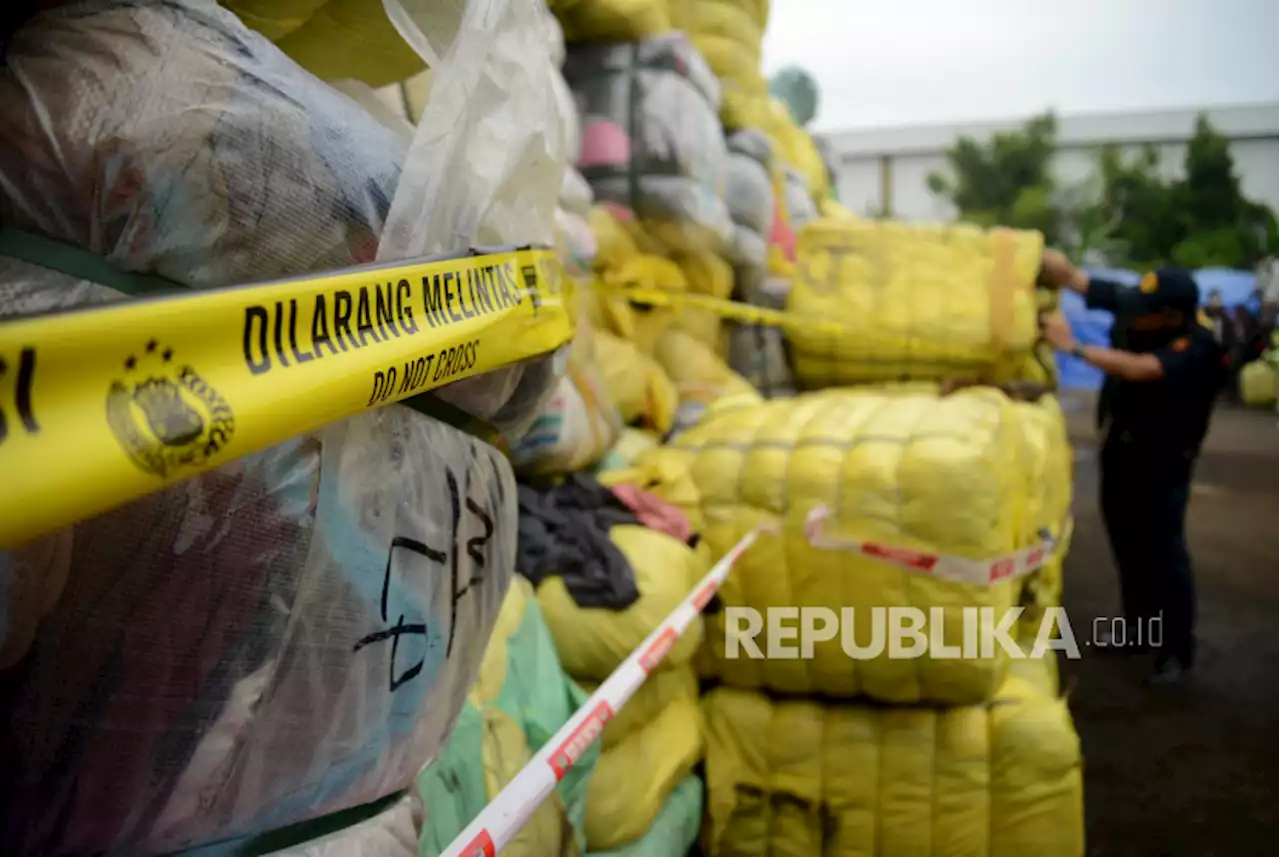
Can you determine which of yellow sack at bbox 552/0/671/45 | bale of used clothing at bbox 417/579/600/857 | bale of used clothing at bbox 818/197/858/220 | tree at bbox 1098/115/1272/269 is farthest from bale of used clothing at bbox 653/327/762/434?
tree at bbox 1098/115/1272/269

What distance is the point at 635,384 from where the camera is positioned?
178cm

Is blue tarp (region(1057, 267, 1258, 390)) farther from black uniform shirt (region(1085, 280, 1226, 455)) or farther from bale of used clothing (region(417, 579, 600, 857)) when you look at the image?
bale of used clothing (region(417, 579, 600, 857))

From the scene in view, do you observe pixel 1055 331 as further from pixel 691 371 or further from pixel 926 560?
pixel 926 560

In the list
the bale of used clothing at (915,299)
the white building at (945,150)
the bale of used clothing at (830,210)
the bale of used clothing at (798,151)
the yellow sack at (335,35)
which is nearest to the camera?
the yellow sack at (335,35)

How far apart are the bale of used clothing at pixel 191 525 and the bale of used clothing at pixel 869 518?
3.20ft

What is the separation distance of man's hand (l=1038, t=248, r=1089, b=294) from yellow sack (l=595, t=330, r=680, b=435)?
3.82 ft

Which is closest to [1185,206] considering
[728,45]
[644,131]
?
[728,45]

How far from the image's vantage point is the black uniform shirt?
7.22ft

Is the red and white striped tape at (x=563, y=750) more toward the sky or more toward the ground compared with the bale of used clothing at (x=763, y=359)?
more toward the ground

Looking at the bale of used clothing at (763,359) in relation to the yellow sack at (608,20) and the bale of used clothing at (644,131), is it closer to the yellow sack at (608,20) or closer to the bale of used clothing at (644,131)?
the bale of used clothing at (644,131)

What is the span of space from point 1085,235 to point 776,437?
4.82m

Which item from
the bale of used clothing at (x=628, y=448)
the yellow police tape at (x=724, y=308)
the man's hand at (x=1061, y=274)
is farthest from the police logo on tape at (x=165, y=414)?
the man's hand at (x=1061, y=274)

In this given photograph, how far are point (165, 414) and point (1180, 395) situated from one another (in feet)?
7.68

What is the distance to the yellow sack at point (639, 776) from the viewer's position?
3.83 ft
